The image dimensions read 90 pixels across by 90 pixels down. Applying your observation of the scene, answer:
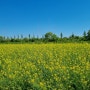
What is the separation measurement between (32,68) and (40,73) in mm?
1028

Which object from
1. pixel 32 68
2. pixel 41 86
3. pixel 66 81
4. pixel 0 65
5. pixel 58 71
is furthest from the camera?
pixel 0 65

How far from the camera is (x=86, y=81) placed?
853cm

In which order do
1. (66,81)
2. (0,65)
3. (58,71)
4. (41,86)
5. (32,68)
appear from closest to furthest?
1. (41,86)
2. (66,81)
3. (58,71)
4. (32,68)
5. (0,65)

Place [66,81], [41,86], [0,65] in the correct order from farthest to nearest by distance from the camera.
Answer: [0,65] → [66,81] → [41,86]

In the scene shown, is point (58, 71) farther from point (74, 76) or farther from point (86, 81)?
point (86, 81)

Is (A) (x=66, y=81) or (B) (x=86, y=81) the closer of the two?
(B) (x=86, y=81)

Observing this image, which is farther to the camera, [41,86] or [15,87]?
[15,87]

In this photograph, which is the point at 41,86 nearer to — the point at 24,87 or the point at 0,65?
the point at 24,87

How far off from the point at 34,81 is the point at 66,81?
998 millimetres

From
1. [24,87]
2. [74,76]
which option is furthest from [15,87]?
[74,76]

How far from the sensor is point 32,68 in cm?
1148

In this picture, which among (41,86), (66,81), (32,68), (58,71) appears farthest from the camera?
(32,68)

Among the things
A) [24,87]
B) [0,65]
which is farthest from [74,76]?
[0,65]

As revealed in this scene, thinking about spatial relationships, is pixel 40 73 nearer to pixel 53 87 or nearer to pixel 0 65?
pixel 53 87
